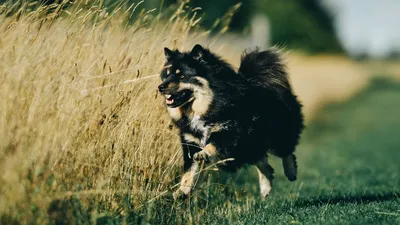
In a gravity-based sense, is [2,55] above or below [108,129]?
above

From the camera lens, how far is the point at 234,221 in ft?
16.9

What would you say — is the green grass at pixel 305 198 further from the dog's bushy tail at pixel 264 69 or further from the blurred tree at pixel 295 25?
the blurred tree at pixel 295 25

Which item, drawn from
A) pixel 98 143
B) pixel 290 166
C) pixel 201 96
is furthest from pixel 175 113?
pixel 290 166

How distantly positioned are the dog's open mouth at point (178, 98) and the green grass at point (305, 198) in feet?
2.98

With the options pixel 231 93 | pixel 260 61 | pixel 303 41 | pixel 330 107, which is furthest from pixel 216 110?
pixel 303 41

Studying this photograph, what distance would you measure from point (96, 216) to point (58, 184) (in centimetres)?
39

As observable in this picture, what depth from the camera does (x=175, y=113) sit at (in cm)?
592

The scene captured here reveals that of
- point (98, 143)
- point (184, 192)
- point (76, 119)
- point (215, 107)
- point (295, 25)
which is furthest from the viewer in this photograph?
point (295, 25)

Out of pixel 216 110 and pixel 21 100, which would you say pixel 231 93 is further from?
pixel 21 100

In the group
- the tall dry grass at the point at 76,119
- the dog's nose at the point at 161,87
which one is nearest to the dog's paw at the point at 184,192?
the tall dry grass at the point at 76,119

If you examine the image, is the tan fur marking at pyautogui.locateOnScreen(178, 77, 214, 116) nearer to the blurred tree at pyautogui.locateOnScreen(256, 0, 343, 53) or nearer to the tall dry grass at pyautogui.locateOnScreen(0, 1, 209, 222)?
the tall dry grass at pyautogui.locateOnScreen(0, 1, 209, 222)

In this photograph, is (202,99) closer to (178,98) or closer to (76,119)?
(178,98)

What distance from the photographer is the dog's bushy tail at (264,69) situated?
6.32m

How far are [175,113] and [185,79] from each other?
37cm
